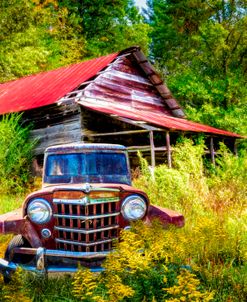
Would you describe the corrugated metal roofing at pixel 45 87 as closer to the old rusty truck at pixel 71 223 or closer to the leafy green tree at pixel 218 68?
the leafy green tree at pixel 218 68

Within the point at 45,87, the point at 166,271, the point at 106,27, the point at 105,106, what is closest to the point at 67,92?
the point at 105,106

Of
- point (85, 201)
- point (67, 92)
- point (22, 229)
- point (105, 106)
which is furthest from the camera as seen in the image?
point (105, 106)

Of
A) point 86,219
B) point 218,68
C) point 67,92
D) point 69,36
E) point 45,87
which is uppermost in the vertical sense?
point 69,36

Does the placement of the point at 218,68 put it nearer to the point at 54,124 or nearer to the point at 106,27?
the point at 106,27

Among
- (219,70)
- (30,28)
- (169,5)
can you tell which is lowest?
(219,70)

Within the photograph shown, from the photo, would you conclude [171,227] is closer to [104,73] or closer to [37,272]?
[37,272]

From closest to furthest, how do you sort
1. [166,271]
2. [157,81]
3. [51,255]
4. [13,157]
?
[166,271] → [51,255] → [13,157] → [157,81]

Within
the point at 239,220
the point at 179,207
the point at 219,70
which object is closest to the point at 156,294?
the point at 239,220

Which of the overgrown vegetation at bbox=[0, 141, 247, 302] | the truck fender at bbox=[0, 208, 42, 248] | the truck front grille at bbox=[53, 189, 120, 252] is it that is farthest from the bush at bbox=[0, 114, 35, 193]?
the truck front grille at bbox=[53, 189, 120, 252]

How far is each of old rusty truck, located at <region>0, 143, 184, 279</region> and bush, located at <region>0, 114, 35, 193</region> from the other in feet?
31.4

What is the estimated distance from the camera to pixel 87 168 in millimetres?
6273

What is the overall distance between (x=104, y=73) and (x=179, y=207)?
1186 centimetres

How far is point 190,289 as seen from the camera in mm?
3416

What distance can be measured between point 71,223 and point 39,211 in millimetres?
414
